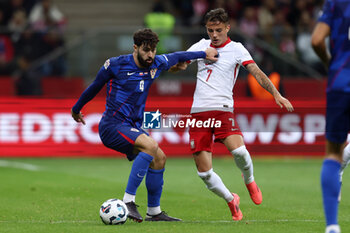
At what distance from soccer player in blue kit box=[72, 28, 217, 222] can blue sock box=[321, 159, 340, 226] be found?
93.4 inches

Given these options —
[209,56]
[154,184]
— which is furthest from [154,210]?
[209,56]

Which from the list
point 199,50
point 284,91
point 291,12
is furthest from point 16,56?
point 199,50

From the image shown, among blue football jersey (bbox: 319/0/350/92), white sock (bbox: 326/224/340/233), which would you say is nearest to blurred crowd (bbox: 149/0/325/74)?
blue football jersey (bbox: 319/0/350/92)

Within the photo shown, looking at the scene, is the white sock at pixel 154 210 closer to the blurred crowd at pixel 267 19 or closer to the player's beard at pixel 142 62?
the player's beard at pixel 142 62

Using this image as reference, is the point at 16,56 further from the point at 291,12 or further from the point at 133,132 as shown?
the point at 133,132

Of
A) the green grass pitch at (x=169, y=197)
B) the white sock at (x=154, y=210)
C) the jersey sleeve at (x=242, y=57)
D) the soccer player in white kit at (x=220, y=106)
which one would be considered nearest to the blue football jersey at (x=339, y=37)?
the green grass pitch at (x=169, y=197)

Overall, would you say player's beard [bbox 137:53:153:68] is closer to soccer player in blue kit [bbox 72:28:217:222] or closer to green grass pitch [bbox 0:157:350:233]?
soccer player in blue kit [bbox 72:28:217:222]

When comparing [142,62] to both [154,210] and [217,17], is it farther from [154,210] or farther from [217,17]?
[154,210]

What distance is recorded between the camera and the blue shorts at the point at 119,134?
7.75m

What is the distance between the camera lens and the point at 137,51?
785cm

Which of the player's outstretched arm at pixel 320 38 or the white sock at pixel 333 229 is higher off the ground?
the player's outstretched arm at pixel 320 38

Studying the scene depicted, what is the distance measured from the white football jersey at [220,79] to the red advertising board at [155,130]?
6923 millimetres

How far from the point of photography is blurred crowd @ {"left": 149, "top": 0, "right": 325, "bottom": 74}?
18781 millimetres

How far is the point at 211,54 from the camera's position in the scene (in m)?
8.34
